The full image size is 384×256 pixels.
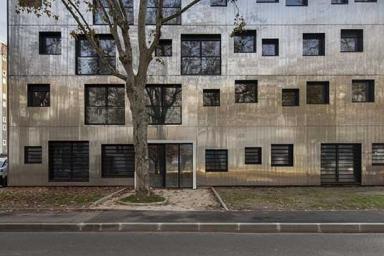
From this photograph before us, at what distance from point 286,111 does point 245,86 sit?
2.44m

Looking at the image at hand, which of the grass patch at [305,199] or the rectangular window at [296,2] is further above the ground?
the rectangular window at [296,2]

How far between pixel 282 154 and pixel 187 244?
15931 millimetres

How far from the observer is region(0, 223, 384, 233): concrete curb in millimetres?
12141

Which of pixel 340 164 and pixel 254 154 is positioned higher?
pixel 254 154

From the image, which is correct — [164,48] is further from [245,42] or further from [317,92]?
[317,92]

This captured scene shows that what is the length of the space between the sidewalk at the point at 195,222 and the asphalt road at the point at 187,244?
0.59m

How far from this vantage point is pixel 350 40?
25.8 m

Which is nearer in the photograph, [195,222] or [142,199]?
[195,222]

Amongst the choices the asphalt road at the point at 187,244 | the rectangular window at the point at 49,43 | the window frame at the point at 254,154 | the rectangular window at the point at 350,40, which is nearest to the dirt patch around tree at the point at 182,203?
the asphalt road at the point at 187,244

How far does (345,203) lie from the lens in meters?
17.2

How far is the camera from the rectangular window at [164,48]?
2539 centimetres

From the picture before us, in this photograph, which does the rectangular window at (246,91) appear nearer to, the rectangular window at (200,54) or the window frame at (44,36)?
the rectangular window at (200,54)

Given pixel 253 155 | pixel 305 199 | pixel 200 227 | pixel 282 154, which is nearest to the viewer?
pixel 200 227

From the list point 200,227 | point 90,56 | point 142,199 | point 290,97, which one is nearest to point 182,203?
point 142,199
